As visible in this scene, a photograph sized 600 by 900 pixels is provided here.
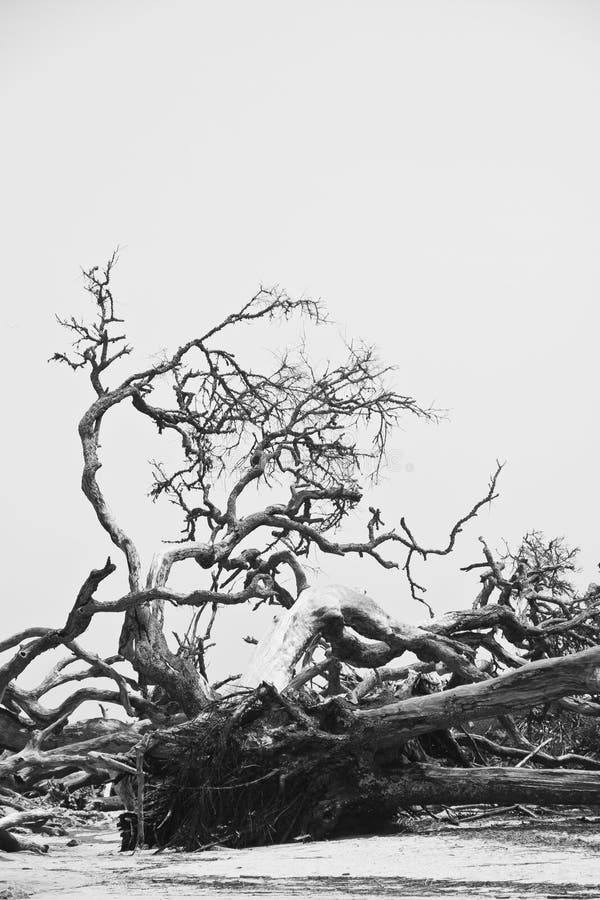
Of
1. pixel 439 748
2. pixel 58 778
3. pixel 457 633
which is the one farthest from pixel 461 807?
pixel 58 778

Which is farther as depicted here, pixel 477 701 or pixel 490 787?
pixel 477 701

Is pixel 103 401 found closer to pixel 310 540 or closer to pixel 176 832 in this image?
pixel 310 540

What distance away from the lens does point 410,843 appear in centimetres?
536

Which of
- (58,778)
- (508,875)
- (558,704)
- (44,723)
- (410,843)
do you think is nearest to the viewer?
(508,875)

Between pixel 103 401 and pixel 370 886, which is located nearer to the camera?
pixel 370 886

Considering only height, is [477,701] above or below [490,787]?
above

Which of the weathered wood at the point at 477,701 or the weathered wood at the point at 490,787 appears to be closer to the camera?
the weathered wood at the point at 490,787

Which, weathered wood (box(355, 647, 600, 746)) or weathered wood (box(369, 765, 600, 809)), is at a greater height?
weathered wood (box(355, 647, 600, 746))

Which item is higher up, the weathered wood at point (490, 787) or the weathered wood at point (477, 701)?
the weathered wood at point (477, 701)

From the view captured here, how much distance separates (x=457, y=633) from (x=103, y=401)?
5105 mm

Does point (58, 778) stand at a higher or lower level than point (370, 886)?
higher

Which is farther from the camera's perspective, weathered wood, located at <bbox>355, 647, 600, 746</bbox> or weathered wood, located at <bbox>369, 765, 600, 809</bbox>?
weathered wood, located at <bbox>355, 647, 600, 746</bbox>

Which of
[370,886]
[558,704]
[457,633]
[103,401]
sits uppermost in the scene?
[103,401]

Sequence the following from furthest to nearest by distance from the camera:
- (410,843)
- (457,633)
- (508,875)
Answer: (457,633), (410,843), (508,875)
